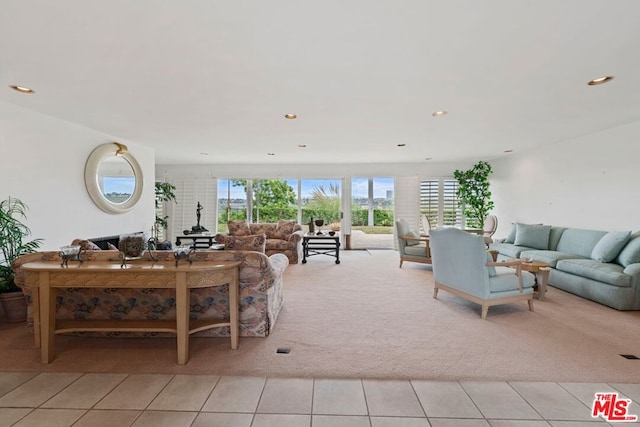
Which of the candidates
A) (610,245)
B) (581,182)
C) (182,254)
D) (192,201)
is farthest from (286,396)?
(192,201)

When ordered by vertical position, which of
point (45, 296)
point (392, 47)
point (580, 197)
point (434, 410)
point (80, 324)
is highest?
point (392, 47)

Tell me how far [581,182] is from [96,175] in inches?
327

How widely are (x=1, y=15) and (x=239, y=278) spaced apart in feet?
8.09

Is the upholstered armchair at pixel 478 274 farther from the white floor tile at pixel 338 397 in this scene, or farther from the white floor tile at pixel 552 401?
the white floor tile at pixel 338 397

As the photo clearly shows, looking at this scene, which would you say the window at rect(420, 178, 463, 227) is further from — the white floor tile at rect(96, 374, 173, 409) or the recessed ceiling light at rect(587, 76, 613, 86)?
the white floor tile at rect(96, 374, 173, 409)

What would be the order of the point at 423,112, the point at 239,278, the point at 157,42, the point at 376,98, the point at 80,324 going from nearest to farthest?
the point at 157,42
the point at 80,324
the point at 239,278
the point at 376,98
the point at 423,112

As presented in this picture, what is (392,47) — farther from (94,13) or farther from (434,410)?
(434,410)

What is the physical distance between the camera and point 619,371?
230 centimetres

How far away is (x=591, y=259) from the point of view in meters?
4.41

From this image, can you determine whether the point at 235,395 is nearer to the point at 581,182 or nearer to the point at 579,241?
the point at 579,241

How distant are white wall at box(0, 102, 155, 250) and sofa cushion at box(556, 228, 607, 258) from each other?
311 inches

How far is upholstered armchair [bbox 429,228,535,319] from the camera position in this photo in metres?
3.31

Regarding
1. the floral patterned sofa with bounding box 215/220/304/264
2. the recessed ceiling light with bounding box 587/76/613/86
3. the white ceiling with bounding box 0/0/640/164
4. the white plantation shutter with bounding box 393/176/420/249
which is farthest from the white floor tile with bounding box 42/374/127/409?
the white plantation shutter with bounding box 393/176/420/249

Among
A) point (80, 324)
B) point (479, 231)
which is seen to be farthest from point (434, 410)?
point (479, 231)
